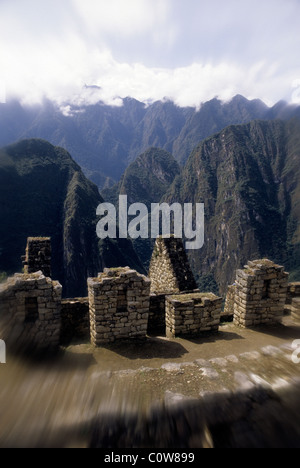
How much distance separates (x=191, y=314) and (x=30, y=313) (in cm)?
391

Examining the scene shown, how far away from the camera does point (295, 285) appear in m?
11.1

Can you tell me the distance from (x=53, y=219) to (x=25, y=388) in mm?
112983

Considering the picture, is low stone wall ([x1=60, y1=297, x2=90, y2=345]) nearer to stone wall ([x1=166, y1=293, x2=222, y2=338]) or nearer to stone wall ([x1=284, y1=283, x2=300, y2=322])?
stone wall ([x1=166, y1=293, x2=222, y2=338])

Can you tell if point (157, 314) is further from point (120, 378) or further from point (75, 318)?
point (120, 378)

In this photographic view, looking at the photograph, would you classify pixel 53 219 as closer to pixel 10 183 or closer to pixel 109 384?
pixel 10 183

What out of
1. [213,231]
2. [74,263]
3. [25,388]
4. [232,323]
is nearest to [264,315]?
[232,323]

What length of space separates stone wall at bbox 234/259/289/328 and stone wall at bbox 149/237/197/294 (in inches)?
99.4

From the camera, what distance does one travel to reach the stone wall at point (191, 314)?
743 centimetres

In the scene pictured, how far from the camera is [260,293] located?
823cm

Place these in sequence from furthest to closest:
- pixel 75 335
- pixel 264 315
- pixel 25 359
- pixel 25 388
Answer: pixel 264 315, pixel 75 335, pixel 25 359, pixel 25 388

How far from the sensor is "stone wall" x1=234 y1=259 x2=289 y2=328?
813 centimetres

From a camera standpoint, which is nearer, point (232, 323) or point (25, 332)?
point (25, 332)
